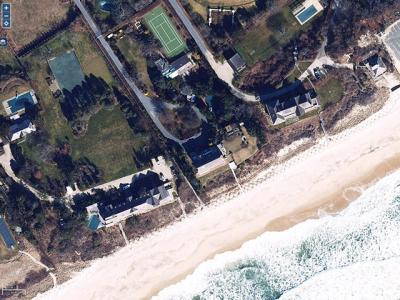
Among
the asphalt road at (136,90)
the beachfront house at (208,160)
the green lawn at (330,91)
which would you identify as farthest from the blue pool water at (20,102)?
the green lawn at (330,91)

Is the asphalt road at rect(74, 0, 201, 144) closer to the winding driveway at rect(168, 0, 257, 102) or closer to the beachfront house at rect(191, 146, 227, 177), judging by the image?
the beachfront house at rect(191, 146, 227, 177)

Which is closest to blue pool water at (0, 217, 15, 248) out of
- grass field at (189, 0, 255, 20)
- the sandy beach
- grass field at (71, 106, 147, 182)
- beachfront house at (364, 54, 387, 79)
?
grass field at (71, 106, 147, 182)

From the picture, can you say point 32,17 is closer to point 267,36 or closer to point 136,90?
point 136,90

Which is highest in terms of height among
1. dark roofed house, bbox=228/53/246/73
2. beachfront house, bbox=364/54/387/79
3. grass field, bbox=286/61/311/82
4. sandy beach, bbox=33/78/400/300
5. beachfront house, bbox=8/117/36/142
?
beachfront house, bbox=8/117/36/142

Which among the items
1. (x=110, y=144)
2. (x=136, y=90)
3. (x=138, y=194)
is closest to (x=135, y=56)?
(x=136, y=90)

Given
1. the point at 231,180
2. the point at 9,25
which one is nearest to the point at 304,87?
the point at 231,180

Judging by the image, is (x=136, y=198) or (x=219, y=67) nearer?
(x=219, y=67)

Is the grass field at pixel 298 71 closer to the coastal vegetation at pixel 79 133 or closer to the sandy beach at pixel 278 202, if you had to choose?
the sandy beach at pixel 278 202
